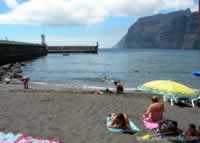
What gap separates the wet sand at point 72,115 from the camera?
12.3 meters

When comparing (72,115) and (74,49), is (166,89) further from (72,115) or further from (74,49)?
(74,49)

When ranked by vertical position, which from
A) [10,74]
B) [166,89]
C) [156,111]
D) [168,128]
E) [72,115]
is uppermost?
[166,89]

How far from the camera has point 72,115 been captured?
15367 millimetres

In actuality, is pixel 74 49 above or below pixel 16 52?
below

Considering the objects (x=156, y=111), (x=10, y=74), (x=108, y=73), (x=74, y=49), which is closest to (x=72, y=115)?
(x=156, y=111)

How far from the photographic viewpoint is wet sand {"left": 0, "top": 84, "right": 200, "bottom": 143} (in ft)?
40.4

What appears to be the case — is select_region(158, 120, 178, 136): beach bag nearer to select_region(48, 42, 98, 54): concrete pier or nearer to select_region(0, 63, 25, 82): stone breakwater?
select_region(0, 63, 25, 82): stone breakwater


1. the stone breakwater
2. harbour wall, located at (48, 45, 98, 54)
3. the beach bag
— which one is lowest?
harbour wall, located at (48, 45, 98, 54)

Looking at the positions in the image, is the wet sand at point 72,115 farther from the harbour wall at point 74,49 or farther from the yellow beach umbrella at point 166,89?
the harbour wall at point 74,49

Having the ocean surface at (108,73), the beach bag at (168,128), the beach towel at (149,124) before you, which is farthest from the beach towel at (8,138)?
the ocean surface at (108,73)

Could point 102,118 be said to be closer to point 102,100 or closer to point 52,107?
point 52,107

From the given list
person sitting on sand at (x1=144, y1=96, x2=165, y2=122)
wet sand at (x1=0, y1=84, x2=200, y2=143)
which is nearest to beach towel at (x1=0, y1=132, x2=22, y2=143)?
wet sand at (x1=0, y1=84, x2=200, y2=143)

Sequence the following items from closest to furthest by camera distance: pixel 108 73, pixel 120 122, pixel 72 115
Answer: pixel 120 122
pixel 72 115
pixel 108 73

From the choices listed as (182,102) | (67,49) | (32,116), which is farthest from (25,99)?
(67,49)
